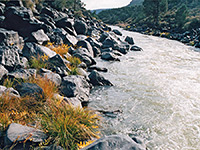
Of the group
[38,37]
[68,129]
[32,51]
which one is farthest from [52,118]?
[38,37]

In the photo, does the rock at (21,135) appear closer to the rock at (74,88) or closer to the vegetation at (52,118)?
the vegetation at (52,118)

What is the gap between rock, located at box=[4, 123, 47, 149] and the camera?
11.7ft

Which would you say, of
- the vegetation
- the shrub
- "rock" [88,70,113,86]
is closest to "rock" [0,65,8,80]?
the vegetation

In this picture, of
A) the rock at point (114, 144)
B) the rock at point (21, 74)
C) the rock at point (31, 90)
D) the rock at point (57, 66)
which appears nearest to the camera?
the rock at point (114, 144)

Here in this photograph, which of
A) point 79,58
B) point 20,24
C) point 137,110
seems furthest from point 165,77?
point 20,24

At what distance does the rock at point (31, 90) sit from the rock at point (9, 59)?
1.85 metres

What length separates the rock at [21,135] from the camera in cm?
358

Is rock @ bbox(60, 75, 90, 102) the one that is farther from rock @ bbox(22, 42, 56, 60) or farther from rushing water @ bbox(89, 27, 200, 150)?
rock @ bbox(22, 42, 56, 60)

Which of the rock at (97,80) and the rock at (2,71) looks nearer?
the rock at (2,71)

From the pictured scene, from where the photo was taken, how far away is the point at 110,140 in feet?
11.5

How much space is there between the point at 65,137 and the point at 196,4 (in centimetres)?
8984

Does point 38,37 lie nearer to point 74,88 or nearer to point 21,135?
point 74,88

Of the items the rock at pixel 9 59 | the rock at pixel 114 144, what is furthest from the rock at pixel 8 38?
the rock at pixel 114 144

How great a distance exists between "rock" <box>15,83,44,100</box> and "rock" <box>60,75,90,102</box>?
125cm
